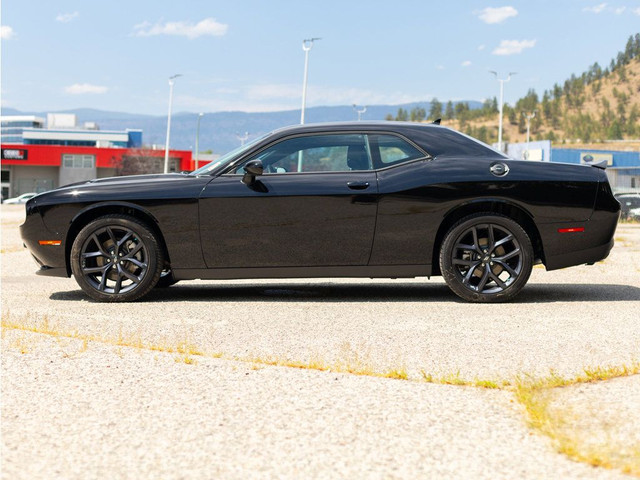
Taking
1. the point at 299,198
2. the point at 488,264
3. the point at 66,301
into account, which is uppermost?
the point at 299,198

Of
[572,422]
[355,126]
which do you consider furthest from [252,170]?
[572,422]

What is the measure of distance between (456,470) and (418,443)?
30 cm

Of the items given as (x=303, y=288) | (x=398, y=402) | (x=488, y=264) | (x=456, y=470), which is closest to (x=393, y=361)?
(x=398, y=402)

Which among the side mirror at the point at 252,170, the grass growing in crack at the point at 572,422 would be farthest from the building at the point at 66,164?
the grass growing in crack at the point at 572,422

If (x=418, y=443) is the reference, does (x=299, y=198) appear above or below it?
above

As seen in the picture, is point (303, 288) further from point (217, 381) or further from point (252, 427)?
point (252, 427)

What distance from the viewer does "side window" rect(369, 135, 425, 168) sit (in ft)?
22.9

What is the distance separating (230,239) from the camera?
6.87 m

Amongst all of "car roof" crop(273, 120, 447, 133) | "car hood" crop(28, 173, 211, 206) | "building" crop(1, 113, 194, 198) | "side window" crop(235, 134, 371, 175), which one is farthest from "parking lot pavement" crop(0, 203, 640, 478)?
"building" crop(1, 113, 194, 198)

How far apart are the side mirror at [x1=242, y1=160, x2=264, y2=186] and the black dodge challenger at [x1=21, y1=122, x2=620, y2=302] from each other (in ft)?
0.04

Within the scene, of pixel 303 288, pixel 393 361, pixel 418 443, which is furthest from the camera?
pixel 303 288

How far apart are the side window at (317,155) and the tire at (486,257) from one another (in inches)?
39.4

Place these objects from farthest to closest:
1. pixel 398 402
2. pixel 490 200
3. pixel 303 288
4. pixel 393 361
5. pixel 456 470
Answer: pixel 303 288, pixel 490 200, pixel 393 361, pixel 398 402, pixel 456 470

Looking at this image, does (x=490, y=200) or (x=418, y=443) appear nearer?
(x=418, y=443)
